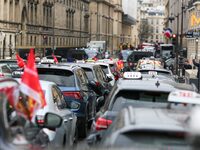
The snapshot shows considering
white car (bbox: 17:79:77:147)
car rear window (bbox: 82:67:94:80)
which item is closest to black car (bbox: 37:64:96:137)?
white car (bbox: 17:79:77:147)

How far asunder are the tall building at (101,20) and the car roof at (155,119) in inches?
5078

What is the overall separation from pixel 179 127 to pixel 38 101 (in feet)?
4.94

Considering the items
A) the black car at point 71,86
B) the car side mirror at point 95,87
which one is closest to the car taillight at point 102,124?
the black car at point 71,86

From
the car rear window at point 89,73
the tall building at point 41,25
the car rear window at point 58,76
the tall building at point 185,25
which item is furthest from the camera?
the tall building at point 41,25

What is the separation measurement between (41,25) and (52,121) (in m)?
77.6

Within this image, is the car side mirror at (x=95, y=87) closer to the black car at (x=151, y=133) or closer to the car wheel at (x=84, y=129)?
the car wheel at (x=84, y=129)

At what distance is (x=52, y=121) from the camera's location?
7832 mm

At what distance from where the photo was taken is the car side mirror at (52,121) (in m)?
7.72

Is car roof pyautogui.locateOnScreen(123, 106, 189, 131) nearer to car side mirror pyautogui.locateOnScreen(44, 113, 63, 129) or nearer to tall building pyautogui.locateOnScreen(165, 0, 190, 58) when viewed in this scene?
car side mirror pyautogui.locateOnScreen(44, 113, 63, 129)

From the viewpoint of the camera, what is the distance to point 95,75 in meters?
20.5

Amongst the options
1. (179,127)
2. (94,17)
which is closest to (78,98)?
(179,127)

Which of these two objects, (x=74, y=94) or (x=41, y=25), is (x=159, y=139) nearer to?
(x=74, y=94)

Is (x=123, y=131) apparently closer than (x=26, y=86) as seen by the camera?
Yes

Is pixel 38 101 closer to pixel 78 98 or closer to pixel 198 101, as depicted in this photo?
pixel 198 101
